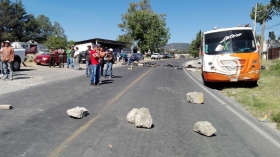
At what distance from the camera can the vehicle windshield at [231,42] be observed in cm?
1166

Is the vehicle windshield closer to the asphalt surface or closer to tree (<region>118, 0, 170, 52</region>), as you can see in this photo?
the asphalt surface

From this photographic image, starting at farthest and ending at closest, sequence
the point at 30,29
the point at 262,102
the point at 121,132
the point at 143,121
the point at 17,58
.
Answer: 1. the point at 30,29
2. the point at 17,58
3. the point at 262,102
4. the point at 143,121
5. the point at 121,132

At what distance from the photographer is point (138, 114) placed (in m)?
5.57

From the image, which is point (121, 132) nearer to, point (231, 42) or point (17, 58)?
point (231, 42)

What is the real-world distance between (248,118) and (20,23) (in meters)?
68.3

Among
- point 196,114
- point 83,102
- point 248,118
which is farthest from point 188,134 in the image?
point 83,102

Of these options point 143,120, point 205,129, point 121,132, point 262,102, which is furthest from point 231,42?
point 121,132

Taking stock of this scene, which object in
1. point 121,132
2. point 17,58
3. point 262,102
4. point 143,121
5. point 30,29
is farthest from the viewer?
point 30,29

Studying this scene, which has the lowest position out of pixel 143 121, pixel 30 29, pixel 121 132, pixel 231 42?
pixel 121 132

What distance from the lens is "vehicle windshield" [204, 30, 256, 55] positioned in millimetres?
11656

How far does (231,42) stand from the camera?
11844 mm

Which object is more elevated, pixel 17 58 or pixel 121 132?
pixel 17 58

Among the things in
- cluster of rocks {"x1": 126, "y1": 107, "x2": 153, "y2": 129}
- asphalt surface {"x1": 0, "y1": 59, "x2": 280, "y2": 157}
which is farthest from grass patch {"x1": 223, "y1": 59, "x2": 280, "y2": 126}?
cluster of rocks {"x1": 126, "y1": 107, "x2": 153, "y2": 129}

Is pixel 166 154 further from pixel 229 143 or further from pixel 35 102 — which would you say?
pixel 35 102
